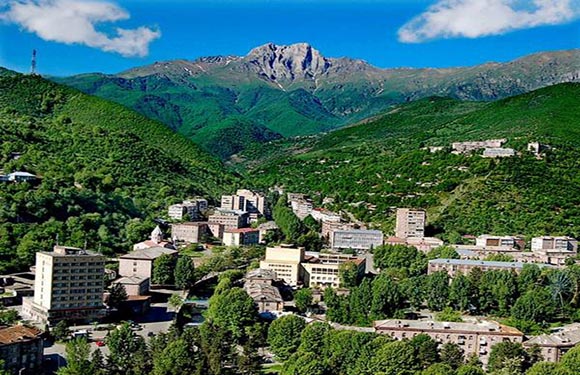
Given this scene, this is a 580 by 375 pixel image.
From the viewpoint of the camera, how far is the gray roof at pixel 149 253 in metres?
23.7

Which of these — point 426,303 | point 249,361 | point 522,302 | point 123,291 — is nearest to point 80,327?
point 123,291

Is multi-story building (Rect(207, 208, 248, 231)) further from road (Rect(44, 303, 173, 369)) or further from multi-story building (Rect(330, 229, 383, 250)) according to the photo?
road (Rect(44, 303, 173, 369))

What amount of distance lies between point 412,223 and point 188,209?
33.6 ft

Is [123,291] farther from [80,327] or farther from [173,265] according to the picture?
[173,265]

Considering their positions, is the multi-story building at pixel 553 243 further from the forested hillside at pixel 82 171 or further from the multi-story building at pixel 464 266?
the forested hillside at pixel 82 171

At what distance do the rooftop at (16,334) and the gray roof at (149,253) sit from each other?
26.1 ft

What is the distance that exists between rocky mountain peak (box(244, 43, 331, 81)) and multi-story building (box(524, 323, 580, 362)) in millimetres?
132281

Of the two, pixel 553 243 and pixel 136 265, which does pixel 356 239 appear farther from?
pixel 136 265

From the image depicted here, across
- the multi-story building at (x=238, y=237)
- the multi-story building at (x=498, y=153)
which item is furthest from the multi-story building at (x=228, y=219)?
the multi-story building at (x=498, y=153)

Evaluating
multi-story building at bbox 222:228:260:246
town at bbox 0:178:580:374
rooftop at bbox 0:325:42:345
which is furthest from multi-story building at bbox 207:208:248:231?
→ rooftop at bbox 0:325:42:345

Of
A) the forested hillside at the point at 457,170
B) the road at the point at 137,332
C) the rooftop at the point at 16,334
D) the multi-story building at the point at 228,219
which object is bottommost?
the road at the point at 137,332

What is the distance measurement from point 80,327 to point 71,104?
31.7 metres

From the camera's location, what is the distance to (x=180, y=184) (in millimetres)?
39875

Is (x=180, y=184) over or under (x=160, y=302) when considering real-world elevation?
over
